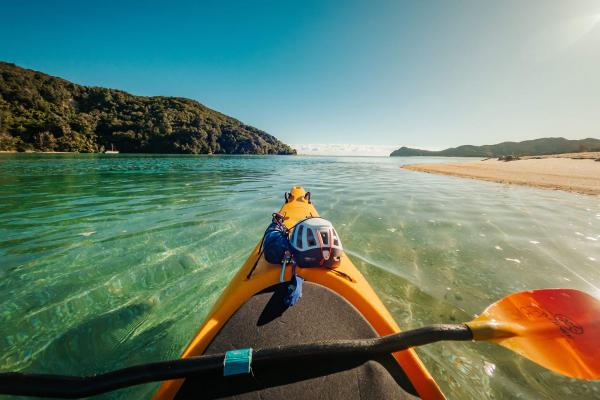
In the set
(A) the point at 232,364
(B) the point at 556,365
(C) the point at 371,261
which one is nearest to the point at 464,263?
(C) the point at 371,261

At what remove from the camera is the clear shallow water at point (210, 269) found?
8.76 ft

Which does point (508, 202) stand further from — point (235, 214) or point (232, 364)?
point (232, 364)

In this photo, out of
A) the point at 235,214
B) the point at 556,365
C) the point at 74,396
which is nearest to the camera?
the point at 74,396

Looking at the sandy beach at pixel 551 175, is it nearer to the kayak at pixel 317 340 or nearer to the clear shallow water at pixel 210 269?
the clear shallow water at pixel 210 269

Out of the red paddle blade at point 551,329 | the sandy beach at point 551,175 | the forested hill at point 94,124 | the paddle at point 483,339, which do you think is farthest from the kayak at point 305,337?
the forested hill at point 94,124

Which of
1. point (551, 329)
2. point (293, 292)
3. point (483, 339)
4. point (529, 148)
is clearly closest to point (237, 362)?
point (293, 292)

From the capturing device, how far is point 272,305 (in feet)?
6.79

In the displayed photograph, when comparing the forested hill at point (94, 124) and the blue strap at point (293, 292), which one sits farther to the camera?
the forested hill at point (94, 124)

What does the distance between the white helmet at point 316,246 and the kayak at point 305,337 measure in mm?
104

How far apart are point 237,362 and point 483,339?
75.1 inches

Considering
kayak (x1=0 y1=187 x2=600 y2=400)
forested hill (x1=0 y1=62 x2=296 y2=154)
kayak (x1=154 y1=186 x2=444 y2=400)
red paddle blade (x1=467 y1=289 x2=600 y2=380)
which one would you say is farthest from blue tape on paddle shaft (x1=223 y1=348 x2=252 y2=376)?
forested hill (x1=0 y1=62 x2=296 y2=154)

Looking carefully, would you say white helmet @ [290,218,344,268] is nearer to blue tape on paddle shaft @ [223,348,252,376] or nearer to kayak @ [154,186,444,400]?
kayak @ [154,186,444,400]

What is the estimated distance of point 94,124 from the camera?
265ft

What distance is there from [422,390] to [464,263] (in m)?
4.26
